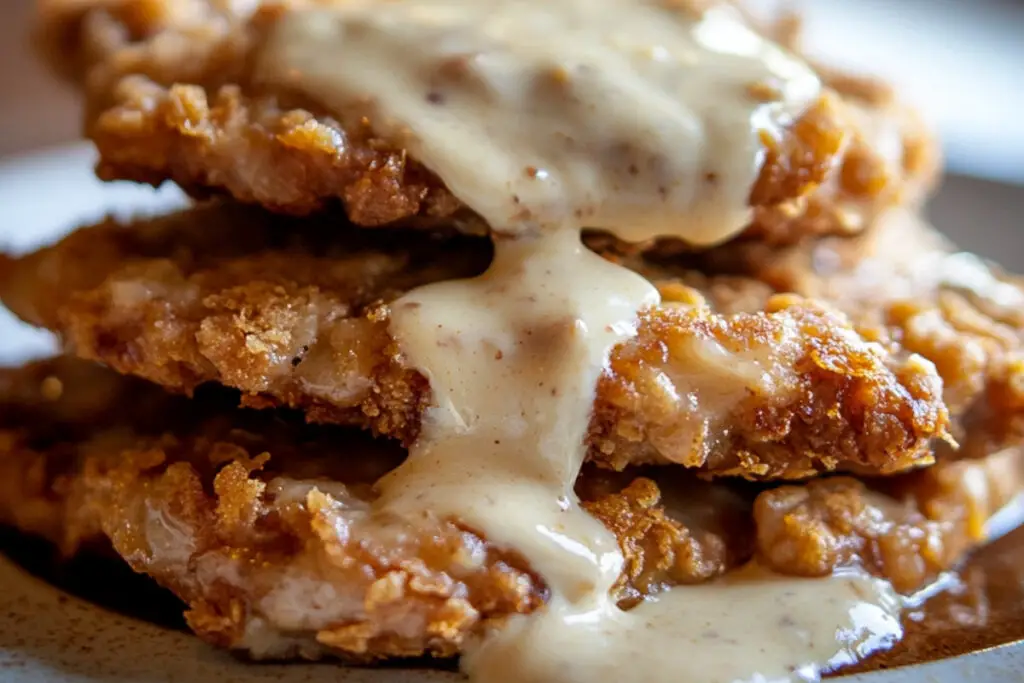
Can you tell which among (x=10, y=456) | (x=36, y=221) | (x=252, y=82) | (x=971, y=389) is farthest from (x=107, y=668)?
(x=36, y=221)

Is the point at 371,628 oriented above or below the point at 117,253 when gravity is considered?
below

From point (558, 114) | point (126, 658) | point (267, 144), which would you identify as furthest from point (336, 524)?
point (558, 114)

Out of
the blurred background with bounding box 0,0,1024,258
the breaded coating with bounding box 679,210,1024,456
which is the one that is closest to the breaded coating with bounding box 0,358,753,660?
the breaded coating with bounding box 679,210,1024,456

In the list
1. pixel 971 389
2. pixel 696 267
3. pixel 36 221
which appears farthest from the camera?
pixel 36 221

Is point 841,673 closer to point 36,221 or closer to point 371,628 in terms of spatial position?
point 371,628

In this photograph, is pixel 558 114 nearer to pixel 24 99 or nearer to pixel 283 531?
pixel 283 531

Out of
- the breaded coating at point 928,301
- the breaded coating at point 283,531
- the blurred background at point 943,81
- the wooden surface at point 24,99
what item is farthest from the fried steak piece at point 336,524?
the wooden surface at point 24,99

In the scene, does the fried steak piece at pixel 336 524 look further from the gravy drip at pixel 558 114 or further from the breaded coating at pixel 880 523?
the gravy drip at pixel 558 114

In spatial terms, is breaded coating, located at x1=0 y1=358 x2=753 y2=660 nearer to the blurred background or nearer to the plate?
the plate
